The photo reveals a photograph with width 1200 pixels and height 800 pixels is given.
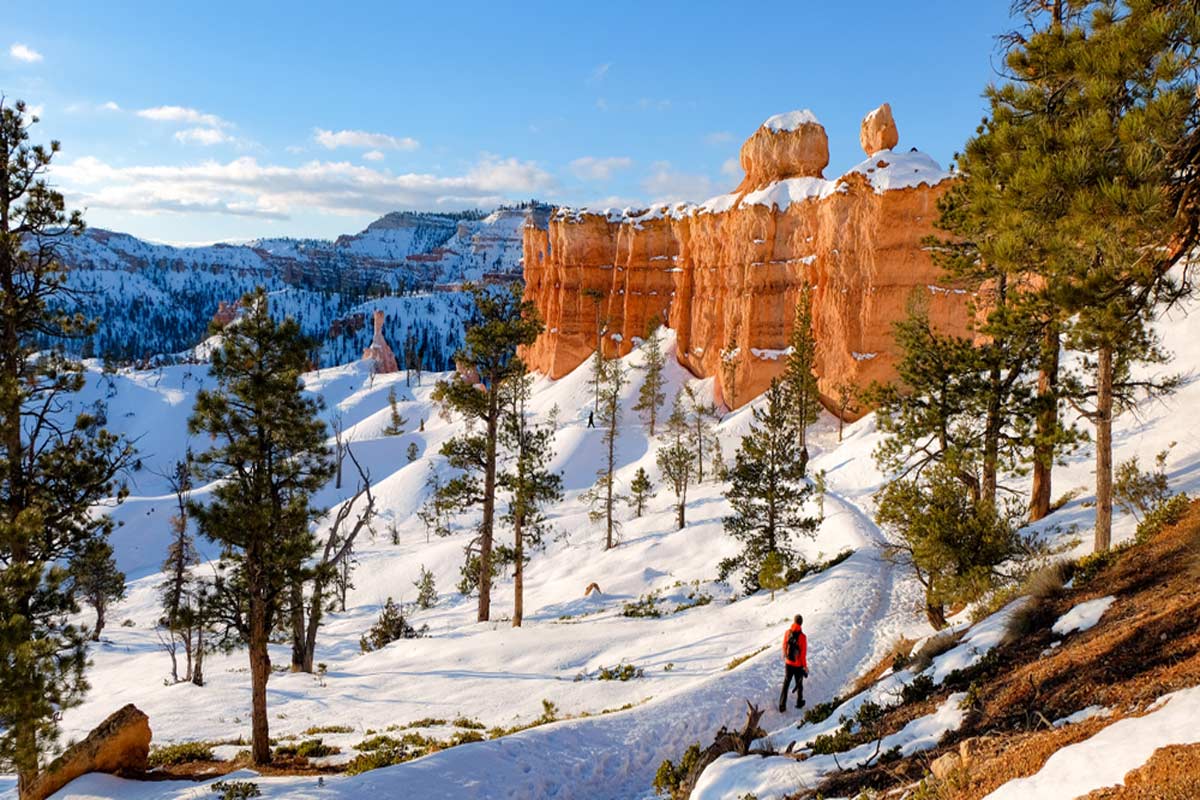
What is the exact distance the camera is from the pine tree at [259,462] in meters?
12.6

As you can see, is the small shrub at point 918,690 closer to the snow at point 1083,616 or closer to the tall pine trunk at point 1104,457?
the snow at point 1083,616

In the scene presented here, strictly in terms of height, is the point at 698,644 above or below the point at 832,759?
below

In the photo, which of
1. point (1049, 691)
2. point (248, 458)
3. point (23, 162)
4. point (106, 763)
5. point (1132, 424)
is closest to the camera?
point (1049, 691)

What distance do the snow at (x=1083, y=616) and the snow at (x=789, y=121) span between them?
5700 centimetres

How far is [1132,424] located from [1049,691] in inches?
897

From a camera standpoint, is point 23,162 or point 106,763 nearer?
point 23,162

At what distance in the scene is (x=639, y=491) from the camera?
40594 mm

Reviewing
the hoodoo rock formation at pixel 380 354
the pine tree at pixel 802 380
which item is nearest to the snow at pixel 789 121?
the pine tree at pixel 802 380

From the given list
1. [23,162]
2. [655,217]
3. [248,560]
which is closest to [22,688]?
[248,560]

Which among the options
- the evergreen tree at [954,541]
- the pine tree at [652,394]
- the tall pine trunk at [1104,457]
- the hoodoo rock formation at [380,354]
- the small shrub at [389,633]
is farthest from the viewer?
the hoodoo rock formation at [380,354]

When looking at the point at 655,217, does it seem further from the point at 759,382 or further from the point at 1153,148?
the point at 1153,148

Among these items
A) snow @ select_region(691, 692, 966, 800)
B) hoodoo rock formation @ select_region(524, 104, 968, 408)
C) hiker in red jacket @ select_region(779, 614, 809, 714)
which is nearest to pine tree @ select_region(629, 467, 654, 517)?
hoodoo rock formation @ select_region(524, 104, 968, 408)

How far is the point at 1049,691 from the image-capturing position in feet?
23.4

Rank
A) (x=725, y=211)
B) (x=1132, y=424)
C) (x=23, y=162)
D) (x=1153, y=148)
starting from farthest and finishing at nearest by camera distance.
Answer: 1. (x=725, y=211)
2. (x=1132, y=424)
3. (x=23, y=162)
4. (x=1153, y=148)
